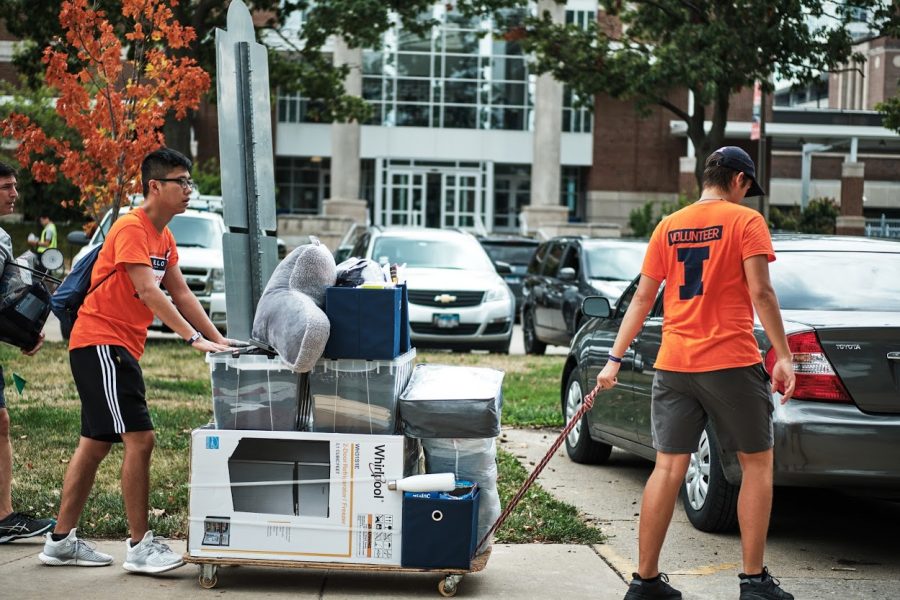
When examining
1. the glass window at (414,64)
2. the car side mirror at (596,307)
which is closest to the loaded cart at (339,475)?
the car side mirror at (596,307)

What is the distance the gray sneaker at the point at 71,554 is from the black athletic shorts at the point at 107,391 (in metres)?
0.56

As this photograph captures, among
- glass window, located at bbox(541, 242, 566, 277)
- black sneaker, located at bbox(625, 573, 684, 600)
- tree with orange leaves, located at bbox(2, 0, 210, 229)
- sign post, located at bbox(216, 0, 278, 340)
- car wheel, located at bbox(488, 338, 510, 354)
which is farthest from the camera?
glass window, located at bbox(541, 242, 566, 277)

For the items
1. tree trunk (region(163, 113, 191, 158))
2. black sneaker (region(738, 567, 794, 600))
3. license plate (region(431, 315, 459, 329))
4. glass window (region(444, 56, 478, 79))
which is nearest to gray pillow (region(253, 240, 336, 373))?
black sneaker (region(738, 567, 794, 600))

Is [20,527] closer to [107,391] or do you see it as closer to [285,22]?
[107,391]

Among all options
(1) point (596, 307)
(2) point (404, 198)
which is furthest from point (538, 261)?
(2) point (404, 198)

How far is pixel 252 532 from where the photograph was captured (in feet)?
18.9

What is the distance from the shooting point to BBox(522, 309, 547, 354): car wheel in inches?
773

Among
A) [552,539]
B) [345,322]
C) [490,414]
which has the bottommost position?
[552,539]

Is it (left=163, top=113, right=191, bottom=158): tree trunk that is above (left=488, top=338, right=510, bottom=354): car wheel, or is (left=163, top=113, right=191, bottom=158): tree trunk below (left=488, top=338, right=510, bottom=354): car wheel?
above

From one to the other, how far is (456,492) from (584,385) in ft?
11.9

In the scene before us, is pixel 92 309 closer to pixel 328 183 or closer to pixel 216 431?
pixel 216 431

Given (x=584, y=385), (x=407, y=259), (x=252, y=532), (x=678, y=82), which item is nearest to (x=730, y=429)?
(x=252, y=532)

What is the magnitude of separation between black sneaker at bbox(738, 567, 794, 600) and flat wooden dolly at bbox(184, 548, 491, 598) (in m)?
1.16

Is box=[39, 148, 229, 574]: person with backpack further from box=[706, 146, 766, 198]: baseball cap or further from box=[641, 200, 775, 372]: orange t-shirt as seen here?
box=[706, 146, 766, 198]: baseball cap
